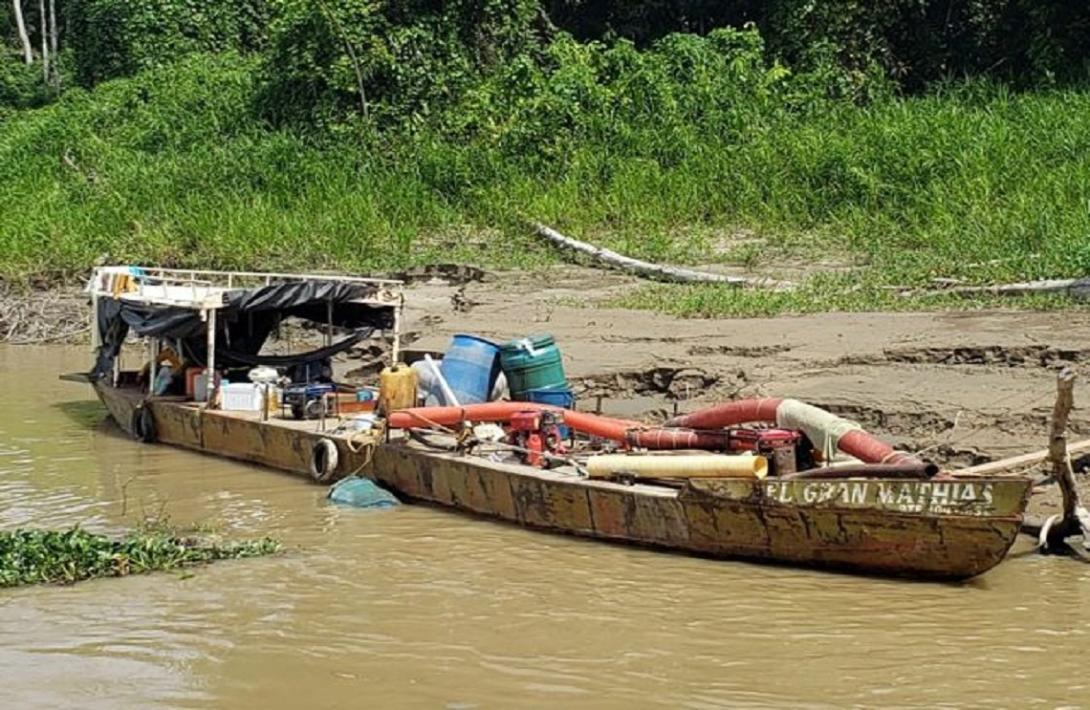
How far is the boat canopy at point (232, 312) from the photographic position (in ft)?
40.2

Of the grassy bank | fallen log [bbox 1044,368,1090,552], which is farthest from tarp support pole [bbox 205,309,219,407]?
fallen log [bbox 1044,368,1090,552]

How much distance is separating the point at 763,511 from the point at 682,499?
52 centimetres

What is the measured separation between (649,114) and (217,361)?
33.9ft

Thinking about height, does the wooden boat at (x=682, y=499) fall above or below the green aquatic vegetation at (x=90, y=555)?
above

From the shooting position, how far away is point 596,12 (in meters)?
28.1

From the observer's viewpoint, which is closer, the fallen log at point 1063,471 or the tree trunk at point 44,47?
the fallen log at point 1063,471

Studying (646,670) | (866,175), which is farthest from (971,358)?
(866,175)

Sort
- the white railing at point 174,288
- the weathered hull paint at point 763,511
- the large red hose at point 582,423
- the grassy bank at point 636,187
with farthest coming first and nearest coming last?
the grassy bank at point 636,187
the white railing at point 174,288
the large red hose at point 582,423
the weathered hull paint at point 763,511

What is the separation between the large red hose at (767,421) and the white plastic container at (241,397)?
3.97 meters

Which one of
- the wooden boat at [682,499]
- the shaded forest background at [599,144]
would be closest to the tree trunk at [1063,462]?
the wooden boat at [682,499]

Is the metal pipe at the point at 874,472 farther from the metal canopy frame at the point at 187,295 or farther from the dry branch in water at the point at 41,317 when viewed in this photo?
the dry branch in water at the point at 41,317

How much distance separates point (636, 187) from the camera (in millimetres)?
19781

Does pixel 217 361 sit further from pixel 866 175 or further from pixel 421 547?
pixel 866 175

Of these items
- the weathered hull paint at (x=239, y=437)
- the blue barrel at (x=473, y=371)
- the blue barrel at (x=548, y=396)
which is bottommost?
the weathered hull paint at (x=239, y=437)
